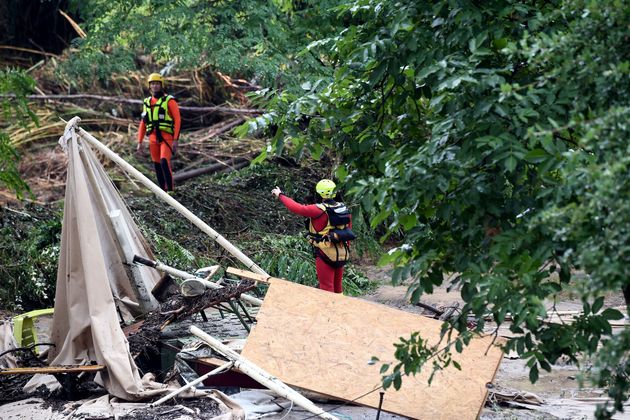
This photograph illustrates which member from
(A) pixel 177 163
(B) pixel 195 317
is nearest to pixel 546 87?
(B) pixel 195 317

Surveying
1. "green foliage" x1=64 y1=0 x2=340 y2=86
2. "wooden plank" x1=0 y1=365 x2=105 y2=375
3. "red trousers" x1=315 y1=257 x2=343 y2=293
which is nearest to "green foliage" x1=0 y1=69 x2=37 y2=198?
"wooden plank" x1=0 y1=365 x2=105 y2=375

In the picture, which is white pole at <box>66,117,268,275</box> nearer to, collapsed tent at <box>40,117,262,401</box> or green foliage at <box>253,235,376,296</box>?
collapsed tent at <box>40,117,262,401</box>

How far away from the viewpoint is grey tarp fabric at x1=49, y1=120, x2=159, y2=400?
26.5 ft

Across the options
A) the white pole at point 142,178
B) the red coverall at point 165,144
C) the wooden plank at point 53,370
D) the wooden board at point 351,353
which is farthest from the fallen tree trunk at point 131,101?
the wooden plank at point 53,370

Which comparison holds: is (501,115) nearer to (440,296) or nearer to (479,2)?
(479,2)

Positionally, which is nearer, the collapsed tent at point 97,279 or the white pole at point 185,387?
the white pole at point 185,387

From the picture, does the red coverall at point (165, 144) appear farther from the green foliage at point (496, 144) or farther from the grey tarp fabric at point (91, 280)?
the green foliage at point (496, 144)

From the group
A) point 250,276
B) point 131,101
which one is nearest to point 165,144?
point 131,101

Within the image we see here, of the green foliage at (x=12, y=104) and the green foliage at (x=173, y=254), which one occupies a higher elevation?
the green foliage at (x=12, y=104)

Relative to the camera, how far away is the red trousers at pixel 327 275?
10.5 meters

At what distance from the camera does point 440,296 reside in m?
12.8

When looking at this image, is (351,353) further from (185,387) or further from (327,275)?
(327,275)

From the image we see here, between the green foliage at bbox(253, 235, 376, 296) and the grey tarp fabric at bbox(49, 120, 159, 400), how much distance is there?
3.28 m

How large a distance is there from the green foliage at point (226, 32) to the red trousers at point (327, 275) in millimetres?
4222
